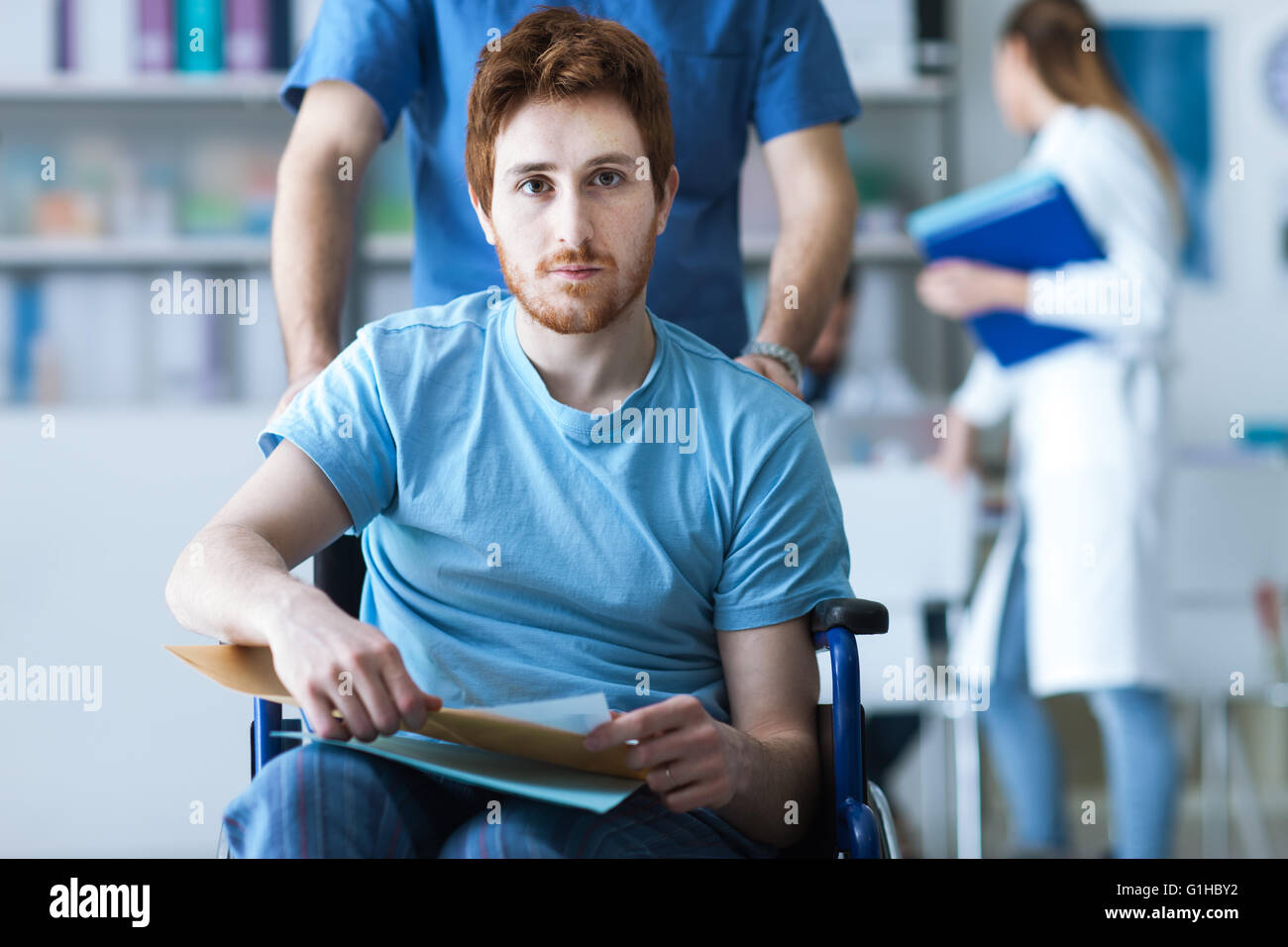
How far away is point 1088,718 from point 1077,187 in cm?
189

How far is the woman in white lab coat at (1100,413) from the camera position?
85.4 inches

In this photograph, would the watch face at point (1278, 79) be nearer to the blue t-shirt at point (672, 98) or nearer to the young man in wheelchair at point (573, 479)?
the blue t-shirt at point (672, 98)

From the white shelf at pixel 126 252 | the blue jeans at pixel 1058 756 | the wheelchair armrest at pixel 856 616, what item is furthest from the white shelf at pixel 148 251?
the wheelchair armrest at pixel 856 616

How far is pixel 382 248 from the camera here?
127 inches

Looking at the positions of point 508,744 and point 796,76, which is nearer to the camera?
point 508,744

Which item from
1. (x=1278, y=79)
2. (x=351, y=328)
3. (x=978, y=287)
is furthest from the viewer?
(x=1278, y=79)

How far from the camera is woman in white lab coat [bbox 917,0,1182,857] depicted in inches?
85.4

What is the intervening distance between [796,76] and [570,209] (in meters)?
0.51

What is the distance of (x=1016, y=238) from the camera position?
2.08 m

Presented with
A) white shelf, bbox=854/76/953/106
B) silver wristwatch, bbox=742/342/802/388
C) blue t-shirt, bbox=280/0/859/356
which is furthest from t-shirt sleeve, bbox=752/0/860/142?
white shelf, bbox=854/76/953/106

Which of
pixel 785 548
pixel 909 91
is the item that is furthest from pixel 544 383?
pixel 909 91

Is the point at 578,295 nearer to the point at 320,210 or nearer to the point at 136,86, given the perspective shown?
the point at 320,210

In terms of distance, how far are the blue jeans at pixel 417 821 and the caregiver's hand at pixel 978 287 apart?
148 centimetres
